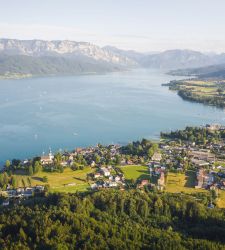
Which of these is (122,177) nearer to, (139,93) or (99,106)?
(99,106)

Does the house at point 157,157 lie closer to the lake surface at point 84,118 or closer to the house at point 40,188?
the lake surface at point 84,118

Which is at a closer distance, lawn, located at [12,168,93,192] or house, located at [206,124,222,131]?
lawn, located at [12,168,93,192]

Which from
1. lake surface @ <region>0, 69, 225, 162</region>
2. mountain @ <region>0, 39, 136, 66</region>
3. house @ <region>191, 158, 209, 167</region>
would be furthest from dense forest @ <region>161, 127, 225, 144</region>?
mountain @ <region>0, 39, 136, 66</region>

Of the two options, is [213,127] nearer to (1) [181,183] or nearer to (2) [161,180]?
(1) [181,183]

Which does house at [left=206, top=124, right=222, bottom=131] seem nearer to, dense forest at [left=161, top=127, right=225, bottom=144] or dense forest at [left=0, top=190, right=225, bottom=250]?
dense forest at [left=161, top=127, right=225, bottom=144]

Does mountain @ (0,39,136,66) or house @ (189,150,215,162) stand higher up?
mountain @ (0,39,136,66)

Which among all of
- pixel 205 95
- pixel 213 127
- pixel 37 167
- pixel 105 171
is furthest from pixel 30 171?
pixel 205 95
